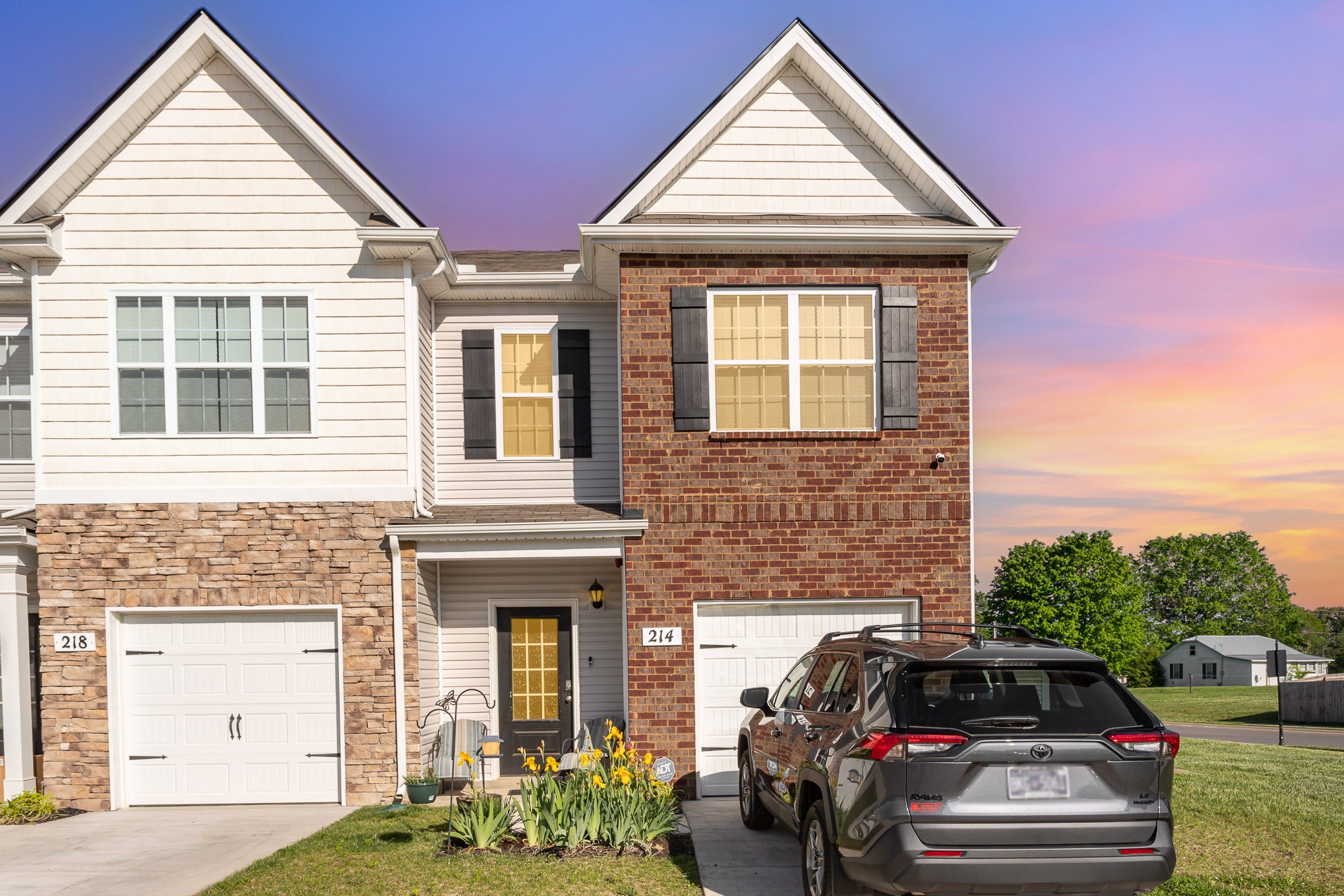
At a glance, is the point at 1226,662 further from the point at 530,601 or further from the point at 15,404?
the point at 15,404

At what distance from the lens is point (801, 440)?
11.6 m

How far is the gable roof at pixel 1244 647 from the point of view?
255 ft

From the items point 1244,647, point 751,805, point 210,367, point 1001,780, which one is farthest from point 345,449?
point 1244,647

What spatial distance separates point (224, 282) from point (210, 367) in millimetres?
978

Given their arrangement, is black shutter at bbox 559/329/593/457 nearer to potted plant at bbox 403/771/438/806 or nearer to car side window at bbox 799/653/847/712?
potted plant at bbox 403/771/438/806

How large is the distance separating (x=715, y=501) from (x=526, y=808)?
162 inches

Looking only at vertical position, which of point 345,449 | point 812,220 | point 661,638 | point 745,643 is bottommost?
point 745,643

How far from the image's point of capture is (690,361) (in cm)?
1154

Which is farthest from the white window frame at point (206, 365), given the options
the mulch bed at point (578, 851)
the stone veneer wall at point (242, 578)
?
the mulch bed at point (578, 851)

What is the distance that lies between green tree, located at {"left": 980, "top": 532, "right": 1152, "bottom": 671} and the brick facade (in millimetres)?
65346

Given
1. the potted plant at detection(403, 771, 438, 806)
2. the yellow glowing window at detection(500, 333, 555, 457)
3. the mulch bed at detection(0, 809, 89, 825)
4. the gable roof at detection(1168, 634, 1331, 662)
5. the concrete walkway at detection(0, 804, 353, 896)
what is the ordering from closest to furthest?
the concrete walkway at detection(0, 804, 353, 896) < the mulch bed at detection(0, 809, 89, 825) < the potted plant at detection(403, 771, 438, 806) < the yellow glowing window at detection(500, 333, 555, 457) < the gable roof at detection(1168, 634, 1331, 662)

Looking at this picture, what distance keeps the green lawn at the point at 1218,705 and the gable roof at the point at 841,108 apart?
22.8 metres

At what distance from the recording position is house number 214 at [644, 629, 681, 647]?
11.4 meters

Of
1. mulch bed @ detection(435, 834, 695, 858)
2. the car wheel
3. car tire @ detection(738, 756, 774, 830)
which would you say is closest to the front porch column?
mulch bed @ detection(435, 834, 695, 858)
